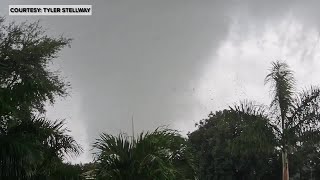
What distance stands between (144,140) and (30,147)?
2229 millimetres

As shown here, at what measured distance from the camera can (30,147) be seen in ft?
22.7

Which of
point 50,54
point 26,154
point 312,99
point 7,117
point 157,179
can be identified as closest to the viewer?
point 26,154

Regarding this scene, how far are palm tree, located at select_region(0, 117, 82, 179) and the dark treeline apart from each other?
15 millimetres

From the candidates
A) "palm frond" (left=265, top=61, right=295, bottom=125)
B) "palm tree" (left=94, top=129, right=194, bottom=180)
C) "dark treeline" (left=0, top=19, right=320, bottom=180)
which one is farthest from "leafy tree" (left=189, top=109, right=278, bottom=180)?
"palm tree" (left=94, top=129, right=194, bottom=180)

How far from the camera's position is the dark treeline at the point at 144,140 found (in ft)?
24.2

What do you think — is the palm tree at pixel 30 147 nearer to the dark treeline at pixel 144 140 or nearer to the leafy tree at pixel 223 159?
the dark treeline at pixel 144 140

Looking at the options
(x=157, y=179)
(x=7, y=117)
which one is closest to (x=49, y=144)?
(x=7, y=117)

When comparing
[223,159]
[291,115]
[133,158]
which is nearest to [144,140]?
[133,158]

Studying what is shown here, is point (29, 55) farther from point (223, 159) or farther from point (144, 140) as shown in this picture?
point (223, 159)

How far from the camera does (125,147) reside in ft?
27.2

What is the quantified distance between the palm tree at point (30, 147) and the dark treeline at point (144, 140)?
0.05ft

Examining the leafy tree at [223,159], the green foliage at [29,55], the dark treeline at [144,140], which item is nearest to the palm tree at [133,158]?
the dark treeline at [144,140]

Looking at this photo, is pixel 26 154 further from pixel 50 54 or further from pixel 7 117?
pixel 50 54

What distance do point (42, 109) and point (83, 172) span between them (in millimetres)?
10856
